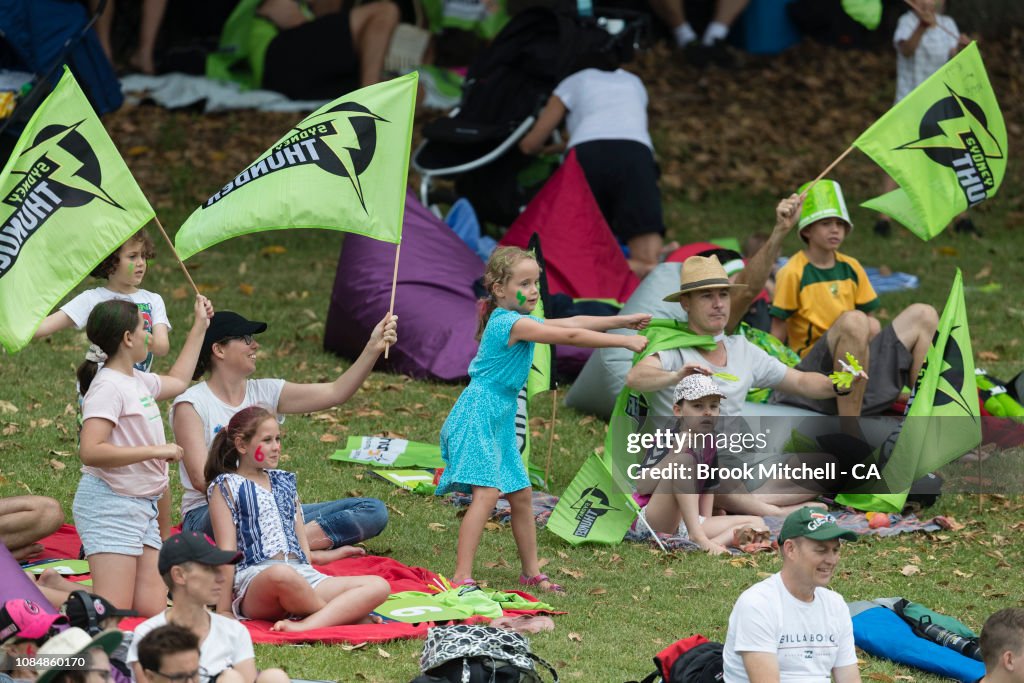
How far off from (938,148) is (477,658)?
13.7 feet

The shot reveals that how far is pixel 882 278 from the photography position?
502 inches

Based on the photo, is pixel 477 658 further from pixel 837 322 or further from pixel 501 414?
pixel 837 322

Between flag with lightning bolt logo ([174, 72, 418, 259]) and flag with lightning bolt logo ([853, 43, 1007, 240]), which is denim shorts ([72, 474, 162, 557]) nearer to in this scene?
flag with lightning bolt logo ([174, 72, 418, 259])

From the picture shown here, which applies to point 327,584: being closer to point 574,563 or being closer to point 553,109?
point 574,563

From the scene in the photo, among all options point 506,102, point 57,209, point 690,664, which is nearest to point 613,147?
point 506,102

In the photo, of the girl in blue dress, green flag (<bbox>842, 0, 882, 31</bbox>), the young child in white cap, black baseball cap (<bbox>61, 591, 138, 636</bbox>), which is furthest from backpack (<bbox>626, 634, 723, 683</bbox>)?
green flag (<bbox>842, 0, 882, 31</bbox>)

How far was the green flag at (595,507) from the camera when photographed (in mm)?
7422

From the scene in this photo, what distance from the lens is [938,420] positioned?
8055 millimetres

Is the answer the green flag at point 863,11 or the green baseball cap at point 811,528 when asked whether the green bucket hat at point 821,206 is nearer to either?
the green baseball cap at point 811,528

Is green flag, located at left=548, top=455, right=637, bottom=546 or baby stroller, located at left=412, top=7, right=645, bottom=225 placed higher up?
baby stroller, located at left=412, top=7, right=645, bottom=225

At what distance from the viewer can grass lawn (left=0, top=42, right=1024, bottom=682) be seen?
6.22 metres

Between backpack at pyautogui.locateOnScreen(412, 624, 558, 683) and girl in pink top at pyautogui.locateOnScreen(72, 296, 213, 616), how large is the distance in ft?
4.08

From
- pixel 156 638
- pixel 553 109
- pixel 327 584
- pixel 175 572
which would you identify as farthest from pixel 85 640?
pixel 553 109

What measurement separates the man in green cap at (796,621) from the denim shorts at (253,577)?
1757mm
